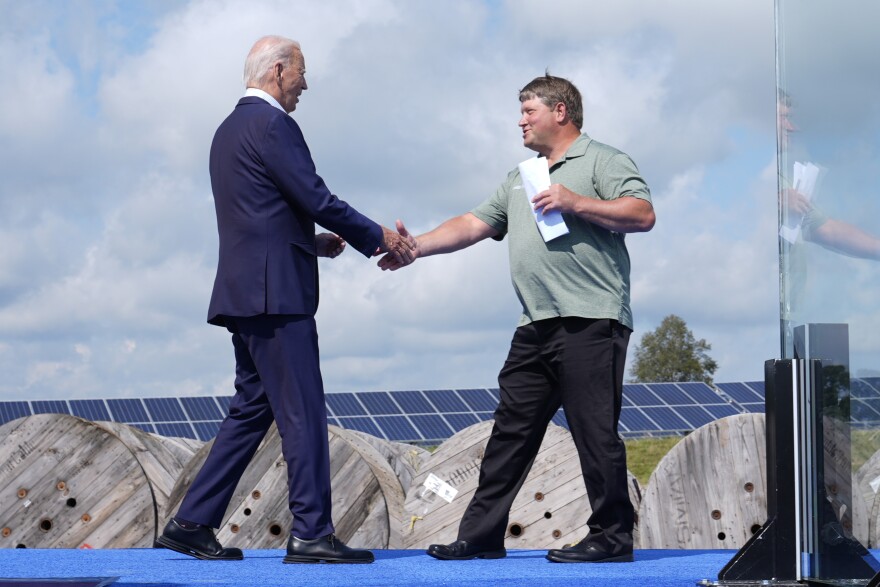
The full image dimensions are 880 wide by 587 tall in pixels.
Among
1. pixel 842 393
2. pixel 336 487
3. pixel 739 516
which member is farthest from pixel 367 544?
pixel 842 393

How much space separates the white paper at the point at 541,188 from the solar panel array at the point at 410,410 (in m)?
11.3

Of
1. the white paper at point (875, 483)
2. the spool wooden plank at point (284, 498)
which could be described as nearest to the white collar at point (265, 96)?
the white paper at point (875, 483)

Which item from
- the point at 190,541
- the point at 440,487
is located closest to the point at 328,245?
the point at 190,541

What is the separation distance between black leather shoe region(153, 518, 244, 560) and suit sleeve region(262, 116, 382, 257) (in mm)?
1347

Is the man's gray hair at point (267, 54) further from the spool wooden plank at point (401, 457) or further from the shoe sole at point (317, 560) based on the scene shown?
the spool wooden plank at point (401, 457)

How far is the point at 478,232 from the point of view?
613cm

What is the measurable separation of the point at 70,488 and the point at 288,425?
394 cm

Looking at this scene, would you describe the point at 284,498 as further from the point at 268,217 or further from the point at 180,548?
the point at 268,217

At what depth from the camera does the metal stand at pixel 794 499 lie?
447cm

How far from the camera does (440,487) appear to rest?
812cm

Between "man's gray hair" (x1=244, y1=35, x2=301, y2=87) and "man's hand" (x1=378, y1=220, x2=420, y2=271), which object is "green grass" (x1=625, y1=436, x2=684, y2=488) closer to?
"man's hand" (x1=378, y1=220, x2=420, y2=271)

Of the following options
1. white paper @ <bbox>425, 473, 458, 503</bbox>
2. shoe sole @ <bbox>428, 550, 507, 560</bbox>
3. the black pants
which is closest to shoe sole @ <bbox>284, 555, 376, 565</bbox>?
shoe sole @ <bbox>428, 550, 507, 560</bbox>

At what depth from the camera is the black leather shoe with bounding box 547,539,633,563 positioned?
5.38 meters

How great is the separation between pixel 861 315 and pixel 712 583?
1021 millimetres
